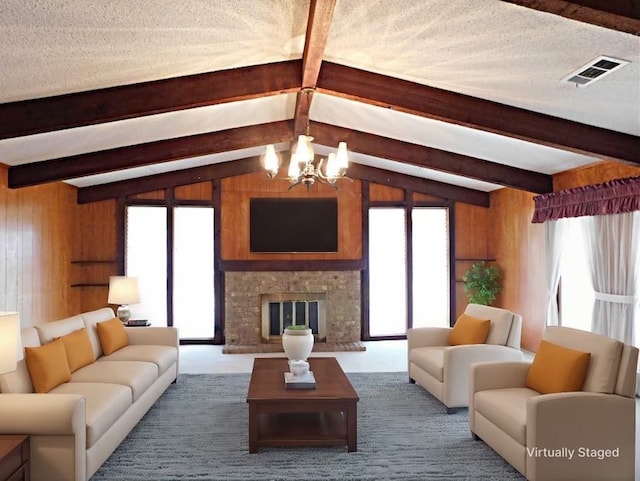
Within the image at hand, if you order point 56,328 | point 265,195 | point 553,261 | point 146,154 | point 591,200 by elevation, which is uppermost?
point 146,154

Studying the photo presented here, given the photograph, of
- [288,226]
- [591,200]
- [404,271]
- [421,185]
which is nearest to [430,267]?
[404,271]

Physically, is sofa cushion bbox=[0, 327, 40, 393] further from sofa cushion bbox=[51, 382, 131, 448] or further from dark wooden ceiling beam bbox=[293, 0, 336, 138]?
dark wooden ceiling beam bbox=[293, 0, 336, 138]

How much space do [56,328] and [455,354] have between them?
3443 mm

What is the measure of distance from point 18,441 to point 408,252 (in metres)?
6.57

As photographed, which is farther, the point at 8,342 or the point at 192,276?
the point at 192,276

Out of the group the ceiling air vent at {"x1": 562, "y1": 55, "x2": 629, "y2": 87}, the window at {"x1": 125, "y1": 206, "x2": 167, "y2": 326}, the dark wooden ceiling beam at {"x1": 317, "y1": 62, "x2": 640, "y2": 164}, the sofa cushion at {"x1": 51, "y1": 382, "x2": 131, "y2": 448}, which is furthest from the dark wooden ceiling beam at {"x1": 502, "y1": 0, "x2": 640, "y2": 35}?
the window at {"x1": 125, "y1": 206, "x2": 167, "y2": 326}

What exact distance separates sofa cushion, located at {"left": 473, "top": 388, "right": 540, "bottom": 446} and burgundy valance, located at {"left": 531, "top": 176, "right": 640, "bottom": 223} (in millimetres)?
2490

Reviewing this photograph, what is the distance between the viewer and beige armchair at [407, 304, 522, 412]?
4566mm

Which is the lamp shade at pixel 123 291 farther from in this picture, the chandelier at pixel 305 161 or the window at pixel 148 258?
the chandelier at pixel 305 161

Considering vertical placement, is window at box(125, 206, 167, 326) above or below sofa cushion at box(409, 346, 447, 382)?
above

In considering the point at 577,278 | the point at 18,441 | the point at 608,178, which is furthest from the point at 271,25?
the point at 577,278

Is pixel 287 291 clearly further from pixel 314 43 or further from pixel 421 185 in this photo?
pixel 314 43

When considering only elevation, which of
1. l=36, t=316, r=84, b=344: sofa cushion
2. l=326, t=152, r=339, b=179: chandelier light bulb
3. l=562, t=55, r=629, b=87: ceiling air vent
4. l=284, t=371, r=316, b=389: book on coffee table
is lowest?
l=284, t=371, r=316, b=389: book on coffee table

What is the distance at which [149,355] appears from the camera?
4914mm
